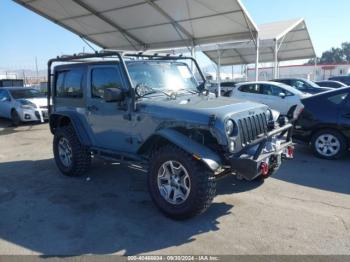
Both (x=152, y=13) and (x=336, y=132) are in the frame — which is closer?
(x=336, y=132)

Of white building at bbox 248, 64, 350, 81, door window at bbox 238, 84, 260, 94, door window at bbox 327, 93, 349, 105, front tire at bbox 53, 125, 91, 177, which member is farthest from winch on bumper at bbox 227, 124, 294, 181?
white building at bbox 248, 64, 350, 81

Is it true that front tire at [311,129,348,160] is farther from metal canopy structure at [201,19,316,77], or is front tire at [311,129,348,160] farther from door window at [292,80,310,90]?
metal canopy structure at [201,19,316,77]

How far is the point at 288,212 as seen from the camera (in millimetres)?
4621

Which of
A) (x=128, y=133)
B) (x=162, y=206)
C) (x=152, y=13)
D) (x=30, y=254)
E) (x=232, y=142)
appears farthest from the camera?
(x=152, y=13)

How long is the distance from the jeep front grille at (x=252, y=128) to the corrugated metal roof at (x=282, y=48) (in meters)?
16.3

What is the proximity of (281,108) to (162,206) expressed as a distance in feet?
31.6

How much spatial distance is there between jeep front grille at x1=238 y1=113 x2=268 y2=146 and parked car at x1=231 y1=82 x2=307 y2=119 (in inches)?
323

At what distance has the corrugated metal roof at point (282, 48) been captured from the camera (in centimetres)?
2339

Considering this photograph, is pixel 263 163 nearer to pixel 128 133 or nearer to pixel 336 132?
pixel 128 133

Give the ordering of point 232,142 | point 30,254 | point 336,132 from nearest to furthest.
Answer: point 30,254 → point 232,142 → point 336,132

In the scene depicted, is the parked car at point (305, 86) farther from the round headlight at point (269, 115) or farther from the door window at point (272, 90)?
the round headlight at point (269, 115)

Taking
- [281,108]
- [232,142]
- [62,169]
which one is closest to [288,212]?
[232,142]

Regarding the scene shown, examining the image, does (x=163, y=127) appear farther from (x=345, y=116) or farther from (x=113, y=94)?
(x=345, y=116)

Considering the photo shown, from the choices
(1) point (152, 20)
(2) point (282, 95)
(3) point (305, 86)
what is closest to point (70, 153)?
(2) point (282, 95)
